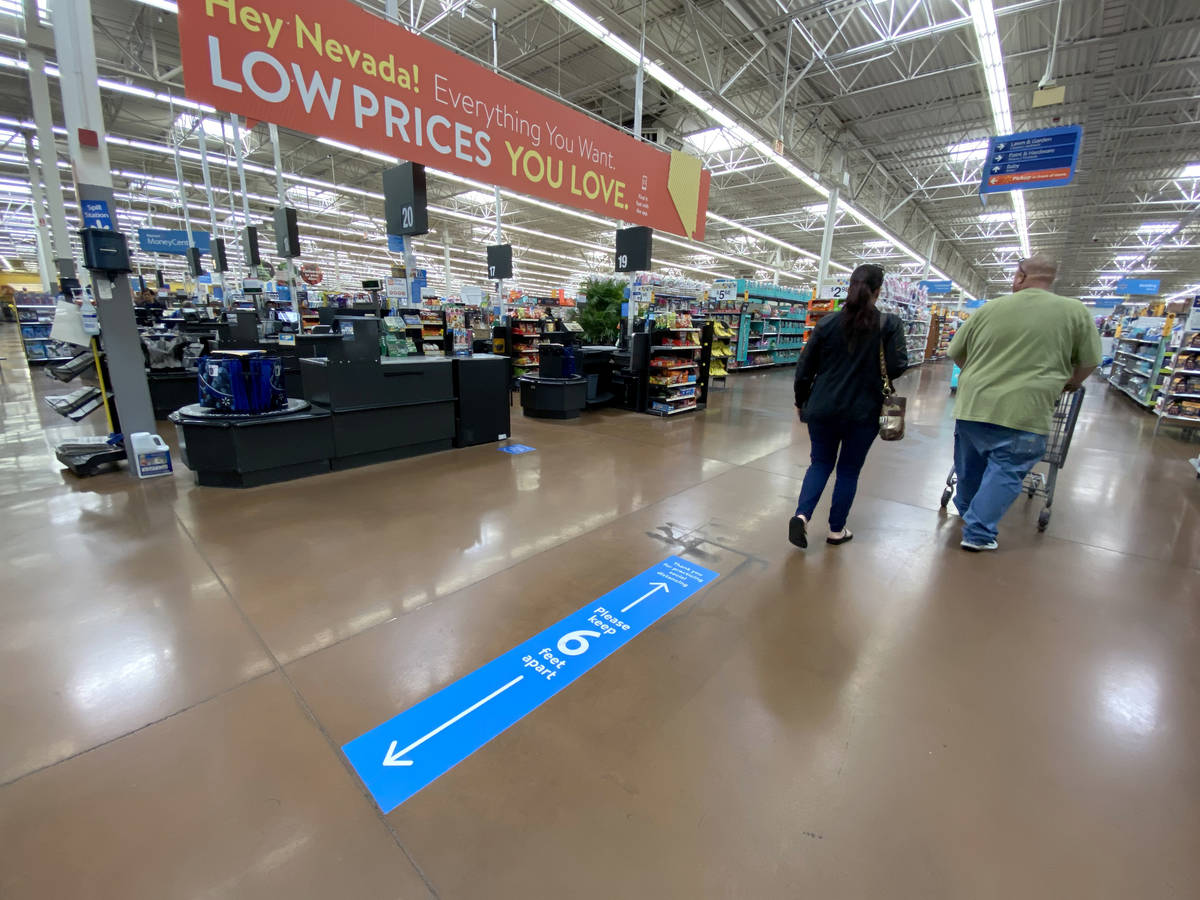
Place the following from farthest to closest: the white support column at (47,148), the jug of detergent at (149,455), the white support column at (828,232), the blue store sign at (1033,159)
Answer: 1. the white support column at (828,232)
2. the white support column at (47,148)
3. the blue store sign at (1033,159)
4. the jug of detergent at (149,455)

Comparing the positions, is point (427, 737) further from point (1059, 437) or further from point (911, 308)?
point (911, 308)

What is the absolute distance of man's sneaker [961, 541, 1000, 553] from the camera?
3020mm

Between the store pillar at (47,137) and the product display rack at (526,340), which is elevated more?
the store pillar at (47,137)

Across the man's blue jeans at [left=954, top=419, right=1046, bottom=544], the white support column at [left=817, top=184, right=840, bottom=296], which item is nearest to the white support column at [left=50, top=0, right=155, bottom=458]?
the man's blue jeans at [left=954, top=419, right=1046, bottom=544]

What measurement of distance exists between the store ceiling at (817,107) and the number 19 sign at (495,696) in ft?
22.8

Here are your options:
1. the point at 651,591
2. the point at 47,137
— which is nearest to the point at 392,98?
the point at 651,591

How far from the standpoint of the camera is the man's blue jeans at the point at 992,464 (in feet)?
9.20

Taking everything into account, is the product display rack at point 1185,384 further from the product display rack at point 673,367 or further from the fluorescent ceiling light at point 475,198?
the fluorescent ceiling light at point 475,198

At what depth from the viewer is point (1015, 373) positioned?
2711 millimetres

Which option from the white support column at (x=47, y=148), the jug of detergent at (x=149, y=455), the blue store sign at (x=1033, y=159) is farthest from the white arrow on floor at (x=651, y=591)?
the white support column at (x=47, y=148)

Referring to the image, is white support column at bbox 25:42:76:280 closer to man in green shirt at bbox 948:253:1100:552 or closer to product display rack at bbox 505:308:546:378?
product display rack at bbox 505:308:546:378

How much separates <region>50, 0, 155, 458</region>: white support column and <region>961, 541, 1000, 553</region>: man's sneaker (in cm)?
604

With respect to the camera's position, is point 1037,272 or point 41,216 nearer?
point 1037,272

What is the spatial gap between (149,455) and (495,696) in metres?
3.88
